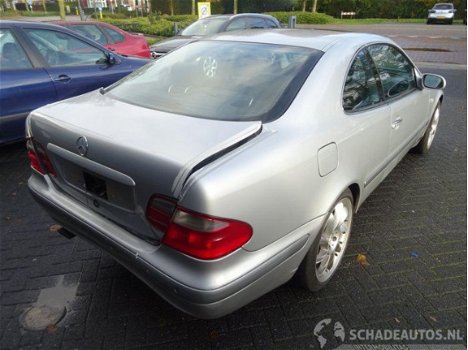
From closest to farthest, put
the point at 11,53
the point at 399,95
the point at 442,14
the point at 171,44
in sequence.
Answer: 1. the point at 399,95
2. the point at 11,53
3. the point at 171,44
4. the point at 442,14

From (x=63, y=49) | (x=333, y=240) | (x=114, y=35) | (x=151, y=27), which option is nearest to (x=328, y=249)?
(x=333, y=240)

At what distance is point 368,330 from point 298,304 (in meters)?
0.43

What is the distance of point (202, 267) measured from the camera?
5.38 feet

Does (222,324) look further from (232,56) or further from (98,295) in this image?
(232,56)

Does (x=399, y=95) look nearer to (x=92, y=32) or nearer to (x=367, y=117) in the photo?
(x=367, y=117)

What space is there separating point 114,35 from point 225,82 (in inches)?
279

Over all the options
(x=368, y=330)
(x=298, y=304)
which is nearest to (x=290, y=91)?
(x=298, y=304)

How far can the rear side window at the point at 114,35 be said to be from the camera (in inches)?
327

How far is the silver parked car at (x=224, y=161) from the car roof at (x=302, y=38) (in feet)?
0.05

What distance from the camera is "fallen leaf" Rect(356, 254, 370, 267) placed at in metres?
2.73

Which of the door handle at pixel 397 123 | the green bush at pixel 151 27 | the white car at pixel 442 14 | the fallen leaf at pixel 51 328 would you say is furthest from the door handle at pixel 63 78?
the white car at pixel 442 14

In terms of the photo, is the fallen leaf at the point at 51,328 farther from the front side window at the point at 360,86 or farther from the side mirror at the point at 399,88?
the side mirror at the point at 399,88

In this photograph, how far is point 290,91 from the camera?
2.14 metres

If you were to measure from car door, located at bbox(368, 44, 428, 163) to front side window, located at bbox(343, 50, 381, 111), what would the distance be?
0.55 feet
